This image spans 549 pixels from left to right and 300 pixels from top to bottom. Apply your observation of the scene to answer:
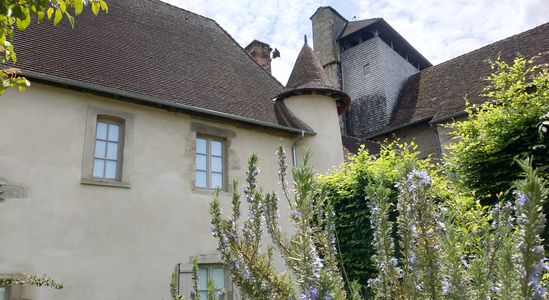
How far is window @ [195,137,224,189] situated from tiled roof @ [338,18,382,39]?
14.3 metres

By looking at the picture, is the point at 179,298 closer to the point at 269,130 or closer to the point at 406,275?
the point at 406,275

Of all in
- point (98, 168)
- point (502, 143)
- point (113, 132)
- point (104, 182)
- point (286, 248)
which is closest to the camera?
point (286, 248)

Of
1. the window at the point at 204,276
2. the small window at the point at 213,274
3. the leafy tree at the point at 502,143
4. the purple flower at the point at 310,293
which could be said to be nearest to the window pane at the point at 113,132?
the window at the point at 204,276

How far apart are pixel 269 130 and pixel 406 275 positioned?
26.3ft

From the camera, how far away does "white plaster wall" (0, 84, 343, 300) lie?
6.81 meters

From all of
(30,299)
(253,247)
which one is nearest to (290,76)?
(30,299)

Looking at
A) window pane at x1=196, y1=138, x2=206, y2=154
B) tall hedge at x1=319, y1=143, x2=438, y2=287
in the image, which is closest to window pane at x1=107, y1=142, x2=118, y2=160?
window pane at x1=196, y1=138, x2=206, y2=154

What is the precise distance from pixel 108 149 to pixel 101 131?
0.38m

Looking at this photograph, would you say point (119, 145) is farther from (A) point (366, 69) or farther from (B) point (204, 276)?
(A) point (366, 69)

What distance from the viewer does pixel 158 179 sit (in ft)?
27.3

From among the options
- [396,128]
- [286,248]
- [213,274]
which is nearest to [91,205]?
[213,274]

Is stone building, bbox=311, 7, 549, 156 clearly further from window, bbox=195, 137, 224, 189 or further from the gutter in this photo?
window, bbox=195, 137, 224, 189

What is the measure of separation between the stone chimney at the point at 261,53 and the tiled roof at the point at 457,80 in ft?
19.9

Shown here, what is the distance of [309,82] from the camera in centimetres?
1171
